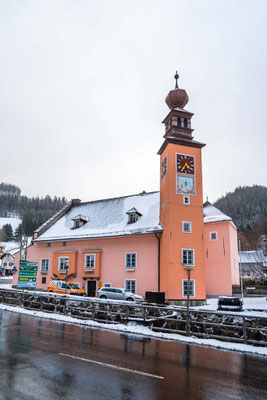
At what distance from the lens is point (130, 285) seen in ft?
105

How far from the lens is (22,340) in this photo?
1141cm

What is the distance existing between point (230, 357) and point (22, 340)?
7.40m

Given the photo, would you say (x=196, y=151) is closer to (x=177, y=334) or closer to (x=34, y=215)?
(x=177, y=334)

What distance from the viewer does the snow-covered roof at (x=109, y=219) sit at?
33.5 m

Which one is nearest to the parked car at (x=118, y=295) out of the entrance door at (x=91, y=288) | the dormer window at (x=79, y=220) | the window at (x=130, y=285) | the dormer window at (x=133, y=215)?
the window at (x=130, y=285)

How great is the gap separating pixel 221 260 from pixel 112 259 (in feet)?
43.4

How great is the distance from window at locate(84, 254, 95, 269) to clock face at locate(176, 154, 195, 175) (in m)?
13.6

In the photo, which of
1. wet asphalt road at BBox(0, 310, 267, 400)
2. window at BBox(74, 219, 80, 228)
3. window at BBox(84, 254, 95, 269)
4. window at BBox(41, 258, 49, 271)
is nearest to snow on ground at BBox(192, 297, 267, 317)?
wet asphalt road at BBox(0, 310, 267, 400)

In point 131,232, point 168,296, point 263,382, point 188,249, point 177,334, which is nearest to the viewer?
point 263,382

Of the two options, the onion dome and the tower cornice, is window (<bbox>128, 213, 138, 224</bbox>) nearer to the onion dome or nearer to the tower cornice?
the tower cornice

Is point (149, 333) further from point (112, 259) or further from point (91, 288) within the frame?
point (91, 288)

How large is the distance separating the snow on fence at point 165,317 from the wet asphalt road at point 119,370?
1830 millimetres

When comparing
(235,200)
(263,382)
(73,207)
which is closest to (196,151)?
(73,207)

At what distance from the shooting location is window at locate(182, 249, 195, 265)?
29719 millimetres
